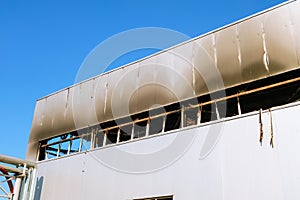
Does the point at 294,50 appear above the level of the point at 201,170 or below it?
above

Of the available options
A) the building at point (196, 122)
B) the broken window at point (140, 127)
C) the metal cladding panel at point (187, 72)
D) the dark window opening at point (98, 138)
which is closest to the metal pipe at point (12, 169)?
the building at point (196, 122)

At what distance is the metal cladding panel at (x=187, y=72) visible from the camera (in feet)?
29.5

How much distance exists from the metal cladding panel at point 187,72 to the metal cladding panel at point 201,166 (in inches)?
56.8

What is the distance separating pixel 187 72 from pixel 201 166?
316cm

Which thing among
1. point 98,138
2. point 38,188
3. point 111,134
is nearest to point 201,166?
point 111,134

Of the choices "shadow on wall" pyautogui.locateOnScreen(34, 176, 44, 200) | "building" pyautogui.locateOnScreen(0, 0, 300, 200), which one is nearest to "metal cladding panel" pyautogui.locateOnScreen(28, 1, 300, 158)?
"building" pyautogui.locateOnScreen(0, 0, 300, 200)

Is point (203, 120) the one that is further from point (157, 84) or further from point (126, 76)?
point (126, 76)

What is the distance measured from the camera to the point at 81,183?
11922 millimetres

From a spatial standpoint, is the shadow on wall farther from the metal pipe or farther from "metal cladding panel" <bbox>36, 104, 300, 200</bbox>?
"metal cladding panel" <bbox>36, 104, 300, 200</bbox>

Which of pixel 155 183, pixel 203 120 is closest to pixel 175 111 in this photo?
pixel 203 120

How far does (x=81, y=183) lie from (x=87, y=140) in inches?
78.1

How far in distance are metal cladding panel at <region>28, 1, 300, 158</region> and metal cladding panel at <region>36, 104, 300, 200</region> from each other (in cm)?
144

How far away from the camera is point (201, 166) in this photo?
29.3ft

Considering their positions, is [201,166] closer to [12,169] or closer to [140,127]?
[140,127]
